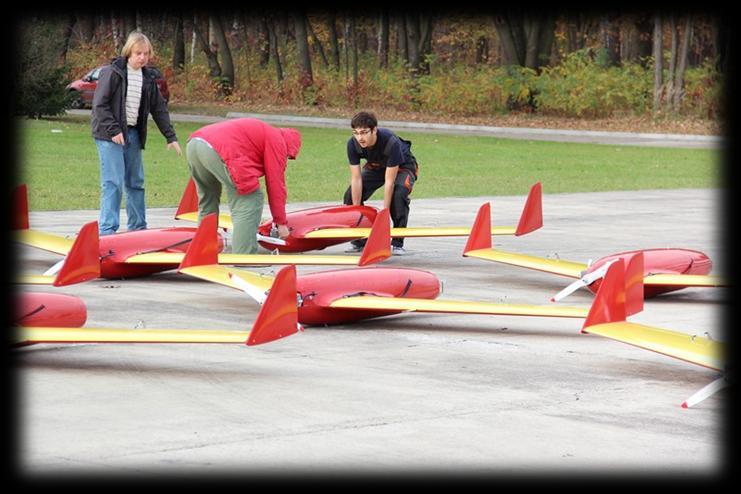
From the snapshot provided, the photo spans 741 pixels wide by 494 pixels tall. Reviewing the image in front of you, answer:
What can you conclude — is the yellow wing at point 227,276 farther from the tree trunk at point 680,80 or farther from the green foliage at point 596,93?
the green foliage at point 596,93

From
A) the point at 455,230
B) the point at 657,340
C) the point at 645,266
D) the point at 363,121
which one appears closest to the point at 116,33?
the point at 363,121

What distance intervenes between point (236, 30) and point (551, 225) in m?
49.4

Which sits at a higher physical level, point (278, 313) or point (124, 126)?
point (124, 126)

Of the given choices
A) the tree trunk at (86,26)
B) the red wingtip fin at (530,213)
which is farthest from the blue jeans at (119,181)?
the tree trunk at (86,26)

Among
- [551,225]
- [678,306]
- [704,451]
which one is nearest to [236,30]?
[551,225]

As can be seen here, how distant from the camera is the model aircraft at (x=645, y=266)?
9.47 m

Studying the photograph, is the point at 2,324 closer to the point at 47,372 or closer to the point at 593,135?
the point at 47,372

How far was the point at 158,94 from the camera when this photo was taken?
12898mm

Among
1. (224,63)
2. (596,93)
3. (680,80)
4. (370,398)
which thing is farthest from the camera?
(224,63)

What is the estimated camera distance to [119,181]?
39.8 feet

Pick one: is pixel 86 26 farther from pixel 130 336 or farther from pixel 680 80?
pixel 130 336

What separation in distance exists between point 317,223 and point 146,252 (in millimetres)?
1947

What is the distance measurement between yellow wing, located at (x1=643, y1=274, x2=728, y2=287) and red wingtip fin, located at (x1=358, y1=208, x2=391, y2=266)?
192 centimetres

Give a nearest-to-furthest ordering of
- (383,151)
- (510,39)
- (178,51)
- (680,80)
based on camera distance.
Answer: (383,151) < (680,80) < (510,39) < (178,51)
